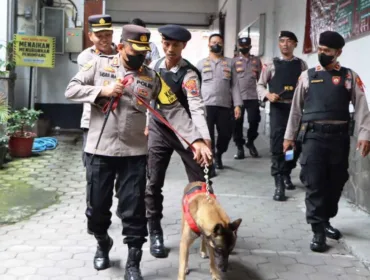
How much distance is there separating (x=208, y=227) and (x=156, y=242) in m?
1.31

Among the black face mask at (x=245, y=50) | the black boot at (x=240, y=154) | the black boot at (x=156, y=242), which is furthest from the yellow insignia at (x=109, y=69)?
the black face mask at (x=245, y=50)

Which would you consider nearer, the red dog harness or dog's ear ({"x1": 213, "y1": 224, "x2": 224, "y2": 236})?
dog's ear ({"x1": 213, "y1": 224, "x2": 224, "y2": 236})

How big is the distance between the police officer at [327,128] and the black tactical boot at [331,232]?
275 mm

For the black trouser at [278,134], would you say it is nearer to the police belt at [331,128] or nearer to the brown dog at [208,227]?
the police belt at [331,128]

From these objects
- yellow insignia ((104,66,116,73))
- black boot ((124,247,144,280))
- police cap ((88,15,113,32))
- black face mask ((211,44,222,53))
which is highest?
black face mask ((211,44,222,53))

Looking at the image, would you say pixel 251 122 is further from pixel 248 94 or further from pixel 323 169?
pixel 323 169

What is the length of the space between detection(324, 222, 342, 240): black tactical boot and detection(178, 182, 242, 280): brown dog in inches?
64.2

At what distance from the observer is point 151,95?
3754mm

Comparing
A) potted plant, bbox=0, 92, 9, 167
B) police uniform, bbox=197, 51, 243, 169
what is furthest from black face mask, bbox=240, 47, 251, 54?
potted plant, bbox=0, 92, 9, 167

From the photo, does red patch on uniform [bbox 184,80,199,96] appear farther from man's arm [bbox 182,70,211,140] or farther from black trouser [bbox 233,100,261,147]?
black trouser [bbox 233,100,261,147]

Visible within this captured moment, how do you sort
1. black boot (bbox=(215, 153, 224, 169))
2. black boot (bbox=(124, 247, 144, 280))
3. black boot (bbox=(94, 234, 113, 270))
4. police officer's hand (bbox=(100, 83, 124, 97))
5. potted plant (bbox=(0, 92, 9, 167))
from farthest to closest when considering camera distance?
black boot (bbox=(215, 153, 224, 169)) → potted plant (bbox=(0, 92, 9, 167)) → black boot (bbox=(94, 234, 113, 270)) → black boot (bbox=(124, 247, 144, 280)) → police officer's hand (bbox=(100, 83, 124, 97))

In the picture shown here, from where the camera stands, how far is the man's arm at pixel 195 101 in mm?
4114

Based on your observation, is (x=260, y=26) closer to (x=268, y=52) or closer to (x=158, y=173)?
(x=268, y=52)

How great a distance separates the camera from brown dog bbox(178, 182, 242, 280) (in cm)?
314
